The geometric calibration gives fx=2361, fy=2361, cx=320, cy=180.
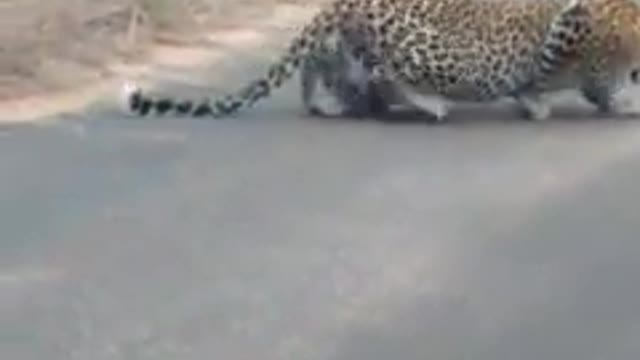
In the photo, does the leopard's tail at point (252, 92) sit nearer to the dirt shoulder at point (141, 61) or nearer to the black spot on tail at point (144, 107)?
the black spot on tail at point (144, 107)

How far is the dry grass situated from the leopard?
1.17 meters

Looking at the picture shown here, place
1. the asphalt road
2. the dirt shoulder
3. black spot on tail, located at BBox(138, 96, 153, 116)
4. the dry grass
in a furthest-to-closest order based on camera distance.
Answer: the dry grass, the dirt shoulder, black spot on tail, located at BBox(138, 96, 153, 116), the asphalt road

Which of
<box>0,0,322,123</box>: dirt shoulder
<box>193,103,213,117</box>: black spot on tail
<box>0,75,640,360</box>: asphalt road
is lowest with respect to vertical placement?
<box>0,0,322,123</box>: dirt shoulder

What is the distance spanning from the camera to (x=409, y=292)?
7.15 meters

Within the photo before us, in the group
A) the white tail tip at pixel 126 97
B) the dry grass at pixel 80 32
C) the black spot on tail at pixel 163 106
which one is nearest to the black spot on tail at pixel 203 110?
the black spot on tail at pixel 163 106

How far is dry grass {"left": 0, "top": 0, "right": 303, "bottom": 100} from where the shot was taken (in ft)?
38.5

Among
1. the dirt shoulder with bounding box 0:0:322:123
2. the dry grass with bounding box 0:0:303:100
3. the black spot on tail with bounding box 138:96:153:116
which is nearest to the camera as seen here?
the black spot on tail with bounding box 138:96:153:116

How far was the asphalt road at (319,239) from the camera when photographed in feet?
Result: 21.6

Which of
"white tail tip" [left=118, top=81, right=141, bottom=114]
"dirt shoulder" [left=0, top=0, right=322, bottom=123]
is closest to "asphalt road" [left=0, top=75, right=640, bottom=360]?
"white tail tip" [left=118, top=81, right=141, bottom=114]

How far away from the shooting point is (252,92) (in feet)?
35.4

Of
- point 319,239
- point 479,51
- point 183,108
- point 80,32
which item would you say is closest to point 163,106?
Result: point 183,108

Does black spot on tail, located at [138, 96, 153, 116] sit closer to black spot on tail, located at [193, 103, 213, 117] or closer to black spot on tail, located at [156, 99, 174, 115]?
black spot on tail, located at [156, 99, 174, 115]

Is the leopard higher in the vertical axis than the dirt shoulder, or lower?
higher

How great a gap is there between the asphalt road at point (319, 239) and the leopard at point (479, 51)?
0.57ft
